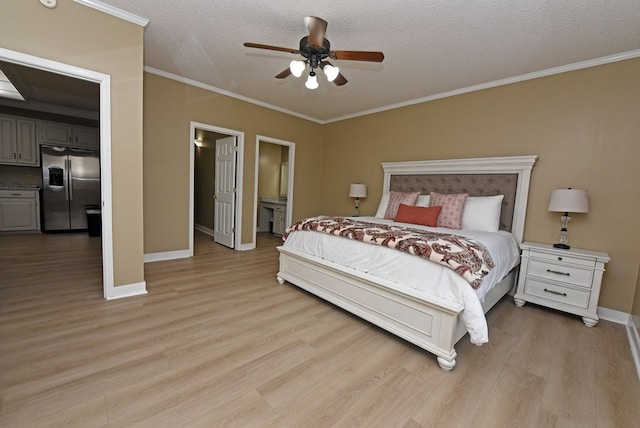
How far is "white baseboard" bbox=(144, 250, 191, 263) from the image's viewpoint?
378 centimetres

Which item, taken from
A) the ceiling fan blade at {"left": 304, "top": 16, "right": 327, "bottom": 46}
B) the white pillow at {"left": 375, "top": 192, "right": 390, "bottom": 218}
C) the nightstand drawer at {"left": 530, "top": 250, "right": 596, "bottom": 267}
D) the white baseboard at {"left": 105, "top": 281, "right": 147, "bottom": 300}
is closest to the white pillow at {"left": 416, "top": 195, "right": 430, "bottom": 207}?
the white pillow at {"left": 375, "top": 192, "right": 390, "bottom": 218}

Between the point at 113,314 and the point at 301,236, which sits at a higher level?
the point at 301,236

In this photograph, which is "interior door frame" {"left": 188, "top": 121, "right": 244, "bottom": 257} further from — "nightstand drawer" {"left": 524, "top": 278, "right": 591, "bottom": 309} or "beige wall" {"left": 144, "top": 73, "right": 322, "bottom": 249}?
"nightstand drawer" {"left": 524, "top": 278, "right": 591, "bottom": 309}

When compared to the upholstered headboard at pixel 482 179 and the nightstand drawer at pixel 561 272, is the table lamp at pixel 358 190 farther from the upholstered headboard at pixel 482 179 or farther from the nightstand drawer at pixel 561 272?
the nightstand drawer at pixel 561 272

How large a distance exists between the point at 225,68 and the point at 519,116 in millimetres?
3695

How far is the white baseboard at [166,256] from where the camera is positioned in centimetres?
378

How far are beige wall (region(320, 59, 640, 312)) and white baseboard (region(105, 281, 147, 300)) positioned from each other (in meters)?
4.06

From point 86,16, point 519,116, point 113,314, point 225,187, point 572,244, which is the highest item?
point 86,16

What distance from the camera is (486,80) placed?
131 inches

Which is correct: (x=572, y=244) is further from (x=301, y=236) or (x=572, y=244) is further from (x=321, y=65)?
(x=321, y=65)

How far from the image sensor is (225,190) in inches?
190

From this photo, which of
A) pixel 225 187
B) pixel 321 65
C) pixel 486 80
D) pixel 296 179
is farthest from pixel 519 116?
pixel 225 187

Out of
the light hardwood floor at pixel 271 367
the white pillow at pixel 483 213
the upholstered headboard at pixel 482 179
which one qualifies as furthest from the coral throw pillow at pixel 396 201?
the light hardwood floor at pixel 271 367

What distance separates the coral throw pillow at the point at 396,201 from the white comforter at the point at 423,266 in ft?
2.32
